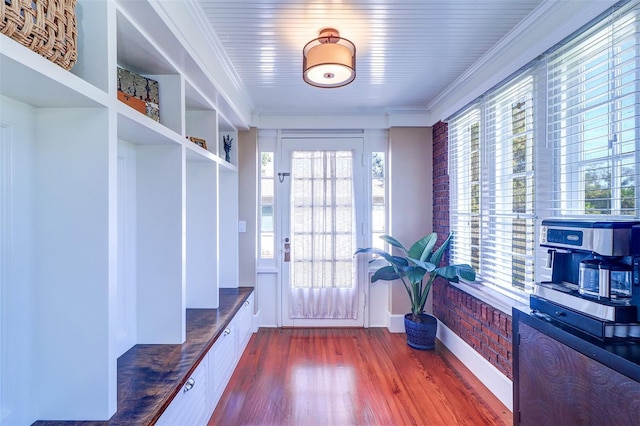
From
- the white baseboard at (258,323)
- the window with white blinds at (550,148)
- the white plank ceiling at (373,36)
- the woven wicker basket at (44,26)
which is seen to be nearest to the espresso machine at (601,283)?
the window with white blinds at (550,148)

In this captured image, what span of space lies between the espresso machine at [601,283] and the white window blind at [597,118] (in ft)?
0.98

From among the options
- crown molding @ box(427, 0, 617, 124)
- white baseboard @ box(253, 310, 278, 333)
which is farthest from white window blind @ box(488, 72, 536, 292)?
white baseboard @ box(253, 310, 278, 333)

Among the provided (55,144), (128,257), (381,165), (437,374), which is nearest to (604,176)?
(437,374)

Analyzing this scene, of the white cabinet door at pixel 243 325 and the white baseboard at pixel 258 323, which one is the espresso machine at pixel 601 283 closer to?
the white cabinet door at pixel 243 325

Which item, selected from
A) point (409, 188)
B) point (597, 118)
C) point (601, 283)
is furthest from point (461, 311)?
point (597, 118)

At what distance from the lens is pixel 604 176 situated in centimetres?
141

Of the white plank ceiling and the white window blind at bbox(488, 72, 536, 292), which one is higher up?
the white plank ceiling

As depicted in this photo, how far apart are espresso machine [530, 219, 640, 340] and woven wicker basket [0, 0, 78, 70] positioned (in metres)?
1.98

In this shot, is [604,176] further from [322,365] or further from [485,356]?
[322,365]

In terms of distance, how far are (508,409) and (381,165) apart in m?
2.46

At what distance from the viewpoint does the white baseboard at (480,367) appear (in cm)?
204

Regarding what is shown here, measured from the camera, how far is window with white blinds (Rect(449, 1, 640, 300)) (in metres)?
1.32

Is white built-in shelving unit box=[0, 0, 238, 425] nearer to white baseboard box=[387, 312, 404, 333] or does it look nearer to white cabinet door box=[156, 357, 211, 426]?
white cabinet door box=[156, 357, 211, 426]

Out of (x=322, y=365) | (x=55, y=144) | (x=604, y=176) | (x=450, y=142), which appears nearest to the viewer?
(x=55, y=144)
